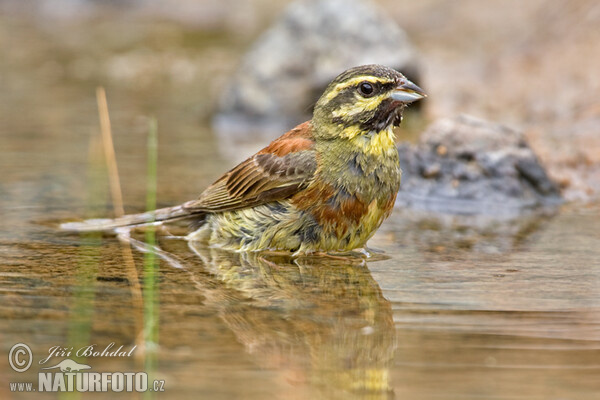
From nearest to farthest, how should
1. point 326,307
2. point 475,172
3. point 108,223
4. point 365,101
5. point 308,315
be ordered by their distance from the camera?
point 308,315 → point 326,307 → point 365,101 → point 108,223 → point 475,172

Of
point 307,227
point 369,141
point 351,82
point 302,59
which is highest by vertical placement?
Result: point 302,59

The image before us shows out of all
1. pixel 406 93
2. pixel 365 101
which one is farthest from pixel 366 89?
pixel 406 93

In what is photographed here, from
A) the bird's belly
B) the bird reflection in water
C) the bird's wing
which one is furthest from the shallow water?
the bird's wing

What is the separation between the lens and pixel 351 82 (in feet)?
19.1

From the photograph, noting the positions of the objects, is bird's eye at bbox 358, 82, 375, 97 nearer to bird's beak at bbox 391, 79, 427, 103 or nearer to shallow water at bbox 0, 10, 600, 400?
bird's beak at bbox 391, 79, 427, 103

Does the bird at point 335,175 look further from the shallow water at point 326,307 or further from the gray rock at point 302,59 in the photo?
the gray rock at point 302,59

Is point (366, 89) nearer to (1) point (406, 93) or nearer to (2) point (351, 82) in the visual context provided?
(2) point (351, 82)

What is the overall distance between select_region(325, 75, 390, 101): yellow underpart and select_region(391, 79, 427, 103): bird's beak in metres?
0.09

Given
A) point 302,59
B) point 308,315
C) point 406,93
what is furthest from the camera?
point 302,59

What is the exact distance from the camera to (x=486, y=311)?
4.55 m

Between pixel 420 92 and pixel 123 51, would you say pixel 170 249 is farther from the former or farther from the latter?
pixel 123 51

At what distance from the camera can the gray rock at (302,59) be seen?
12.3 m

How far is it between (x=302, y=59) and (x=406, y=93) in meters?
7.04

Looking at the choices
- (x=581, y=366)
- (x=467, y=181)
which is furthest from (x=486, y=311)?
(x=467, y=181)
